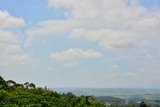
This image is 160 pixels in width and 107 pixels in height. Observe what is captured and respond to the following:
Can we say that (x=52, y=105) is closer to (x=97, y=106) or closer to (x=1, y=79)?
(x=97, y=106)

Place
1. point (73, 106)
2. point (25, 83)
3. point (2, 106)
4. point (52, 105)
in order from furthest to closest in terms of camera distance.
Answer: point (25, 83)
point (73, 106)
point (52, 105)
point (2, 106)

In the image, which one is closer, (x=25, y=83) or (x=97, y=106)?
(x=97, y=106)

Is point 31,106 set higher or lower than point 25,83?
lower

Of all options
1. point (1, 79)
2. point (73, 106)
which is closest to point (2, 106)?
point (73, 106)

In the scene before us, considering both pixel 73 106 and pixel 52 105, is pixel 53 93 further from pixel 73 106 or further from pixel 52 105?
pixel 52 105

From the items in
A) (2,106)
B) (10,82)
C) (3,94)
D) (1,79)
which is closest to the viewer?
(2,106)

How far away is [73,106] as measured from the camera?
100 meters

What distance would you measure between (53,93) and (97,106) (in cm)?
1647

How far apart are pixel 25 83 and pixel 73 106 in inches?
2254

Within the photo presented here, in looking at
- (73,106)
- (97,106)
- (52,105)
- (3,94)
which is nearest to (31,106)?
(52,105)

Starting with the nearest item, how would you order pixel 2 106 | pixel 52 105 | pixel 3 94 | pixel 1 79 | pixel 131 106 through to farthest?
pixel 2 106 → pixel 52 105 → pixel 3 94 → pixel 1 79 → pixel 131 106

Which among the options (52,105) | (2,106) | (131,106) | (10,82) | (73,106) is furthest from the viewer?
(131,106)

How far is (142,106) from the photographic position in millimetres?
127500

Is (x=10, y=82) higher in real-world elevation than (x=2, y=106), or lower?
higher
